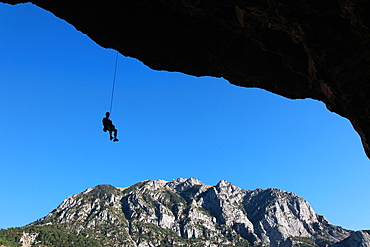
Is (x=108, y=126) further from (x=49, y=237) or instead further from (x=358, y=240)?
(x=358, y=240)

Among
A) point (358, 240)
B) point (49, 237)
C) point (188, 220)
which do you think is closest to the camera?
point (49, 237)

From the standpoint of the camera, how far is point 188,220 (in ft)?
573

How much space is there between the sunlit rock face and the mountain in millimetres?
142976

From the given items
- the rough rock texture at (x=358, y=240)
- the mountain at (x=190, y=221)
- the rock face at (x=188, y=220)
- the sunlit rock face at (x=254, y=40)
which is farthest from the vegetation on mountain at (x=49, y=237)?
the sunlit rock face at (x=254, y=40)

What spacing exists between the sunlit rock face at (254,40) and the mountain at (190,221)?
142976 millimetres

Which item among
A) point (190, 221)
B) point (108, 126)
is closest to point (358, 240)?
point (190, 221)

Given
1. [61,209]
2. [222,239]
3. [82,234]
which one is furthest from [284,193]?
[61,209]

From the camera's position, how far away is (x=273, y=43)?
43.2 ft

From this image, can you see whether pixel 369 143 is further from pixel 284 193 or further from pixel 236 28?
pixel 284 193

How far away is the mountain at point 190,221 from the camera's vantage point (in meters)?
152

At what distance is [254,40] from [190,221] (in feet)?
576

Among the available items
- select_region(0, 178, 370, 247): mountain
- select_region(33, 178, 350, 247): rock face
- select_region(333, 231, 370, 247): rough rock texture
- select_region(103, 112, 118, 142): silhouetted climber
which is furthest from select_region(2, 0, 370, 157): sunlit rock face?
select_region(333, 231, 370, 247): rough rock texture

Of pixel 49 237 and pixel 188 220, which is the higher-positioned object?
pixel 188 220

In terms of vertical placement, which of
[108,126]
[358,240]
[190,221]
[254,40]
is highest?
[190,221]
